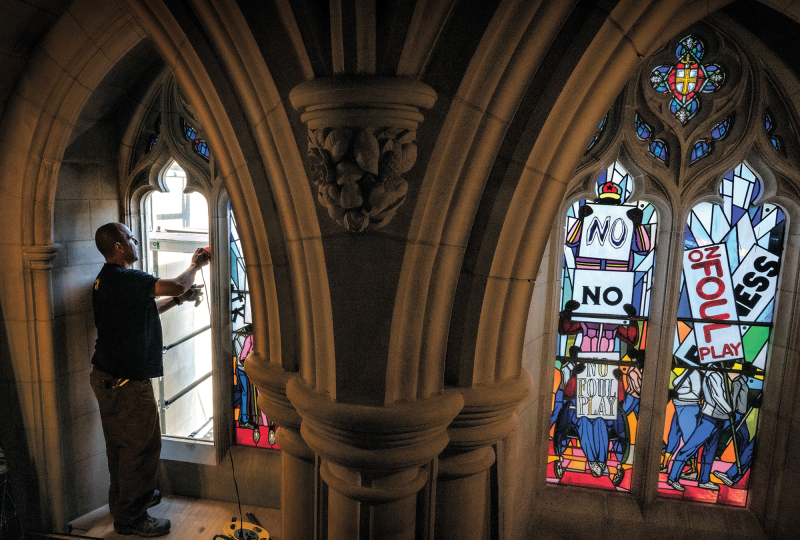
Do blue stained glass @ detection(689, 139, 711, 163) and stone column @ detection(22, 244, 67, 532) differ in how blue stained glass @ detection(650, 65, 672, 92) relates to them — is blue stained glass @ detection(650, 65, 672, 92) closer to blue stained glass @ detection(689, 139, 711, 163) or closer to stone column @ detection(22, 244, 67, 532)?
blue stained glass @ detection(689, 139, 711, 163)

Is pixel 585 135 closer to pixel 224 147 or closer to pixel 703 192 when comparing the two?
pixel 224 147

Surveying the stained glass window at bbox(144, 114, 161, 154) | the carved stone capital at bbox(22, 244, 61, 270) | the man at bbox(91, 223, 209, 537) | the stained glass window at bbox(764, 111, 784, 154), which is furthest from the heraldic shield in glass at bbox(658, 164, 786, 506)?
the carved stone capital at bbox(22, 244, 61, 270)

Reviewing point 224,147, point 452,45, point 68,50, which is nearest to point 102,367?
point 68,50

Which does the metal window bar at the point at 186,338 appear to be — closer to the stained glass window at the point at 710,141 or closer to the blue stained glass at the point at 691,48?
the stained glass window at the point at 710,141

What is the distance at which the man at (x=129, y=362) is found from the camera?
2475 millimetres

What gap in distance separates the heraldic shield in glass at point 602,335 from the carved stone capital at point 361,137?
2009mm

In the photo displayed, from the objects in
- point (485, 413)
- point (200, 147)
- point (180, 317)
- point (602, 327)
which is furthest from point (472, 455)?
point (180, 317)

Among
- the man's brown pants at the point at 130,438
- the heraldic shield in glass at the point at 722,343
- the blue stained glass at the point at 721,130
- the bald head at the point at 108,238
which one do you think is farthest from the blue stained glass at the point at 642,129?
the man's brown pants at the point at 130,438

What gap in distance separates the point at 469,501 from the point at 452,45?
102cm

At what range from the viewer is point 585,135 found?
113 centimetres

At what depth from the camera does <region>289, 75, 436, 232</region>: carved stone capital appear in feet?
3.15

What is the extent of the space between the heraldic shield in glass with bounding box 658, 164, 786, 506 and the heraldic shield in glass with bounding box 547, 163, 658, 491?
195 mm

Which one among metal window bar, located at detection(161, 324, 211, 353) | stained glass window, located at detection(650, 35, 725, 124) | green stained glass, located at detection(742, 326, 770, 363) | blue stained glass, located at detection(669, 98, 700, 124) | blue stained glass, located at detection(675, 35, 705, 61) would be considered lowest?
metal window bar, located at detection(161, 324, 211, 353)

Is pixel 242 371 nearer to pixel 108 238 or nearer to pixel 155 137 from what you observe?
pixel 108 238
